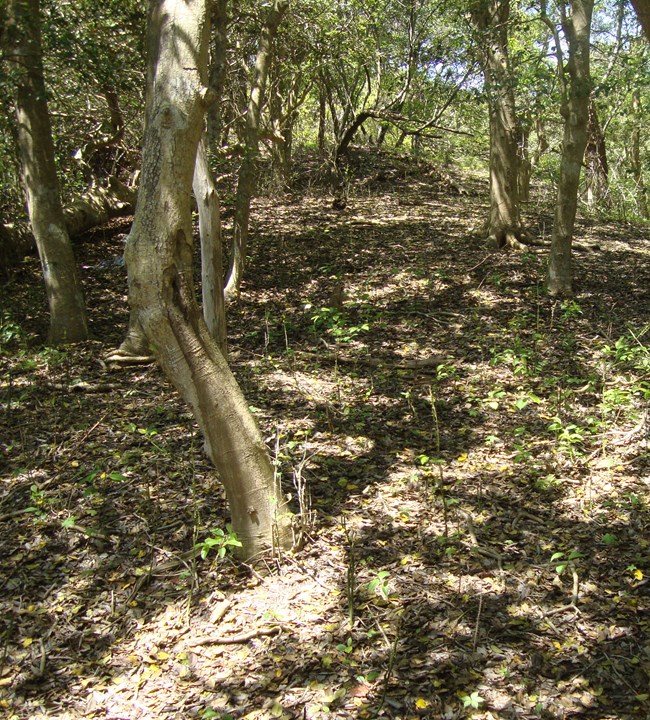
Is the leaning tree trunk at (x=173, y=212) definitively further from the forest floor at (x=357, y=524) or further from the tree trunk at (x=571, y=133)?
the tree trunk at (x=571, y=133)

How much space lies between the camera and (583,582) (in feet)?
12.9

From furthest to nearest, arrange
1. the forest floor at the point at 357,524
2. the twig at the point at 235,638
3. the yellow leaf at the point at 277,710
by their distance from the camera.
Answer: the twig at the point at 235,638 → the forest floor at the point at 357,524 → the yellow leaf at the point at 277,710

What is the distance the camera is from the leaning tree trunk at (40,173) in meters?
6.84

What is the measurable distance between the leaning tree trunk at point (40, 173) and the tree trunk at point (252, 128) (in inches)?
91.6

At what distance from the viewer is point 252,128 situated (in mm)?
8859

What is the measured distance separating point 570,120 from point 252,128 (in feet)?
13.8

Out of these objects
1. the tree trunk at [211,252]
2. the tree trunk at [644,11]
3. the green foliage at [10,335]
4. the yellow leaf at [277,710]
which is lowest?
Result: the yellow leaf at [277,710]

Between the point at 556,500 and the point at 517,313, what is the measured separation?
13.4 ft

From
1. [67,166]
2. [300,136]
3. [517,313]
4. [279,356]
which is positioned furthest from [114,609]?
[300,136]

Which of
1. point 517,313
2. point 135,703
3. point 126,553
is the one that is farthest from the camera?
point 517,313

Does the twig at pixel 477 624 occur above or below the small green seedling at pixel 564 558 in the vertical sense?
below

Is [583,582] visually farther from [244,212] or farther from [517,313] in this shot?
[244,212]

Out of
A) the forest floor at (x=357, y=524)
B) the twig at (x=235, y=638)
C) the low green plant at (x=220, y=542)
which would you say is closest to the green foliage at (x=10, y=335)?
the forest floor at (x=357, y=524)

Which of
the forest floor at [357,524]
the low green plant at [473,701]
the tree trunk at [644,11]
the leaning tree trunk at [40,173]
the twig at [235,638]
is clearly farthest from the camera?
the leaning tree trunk at [40,173]
